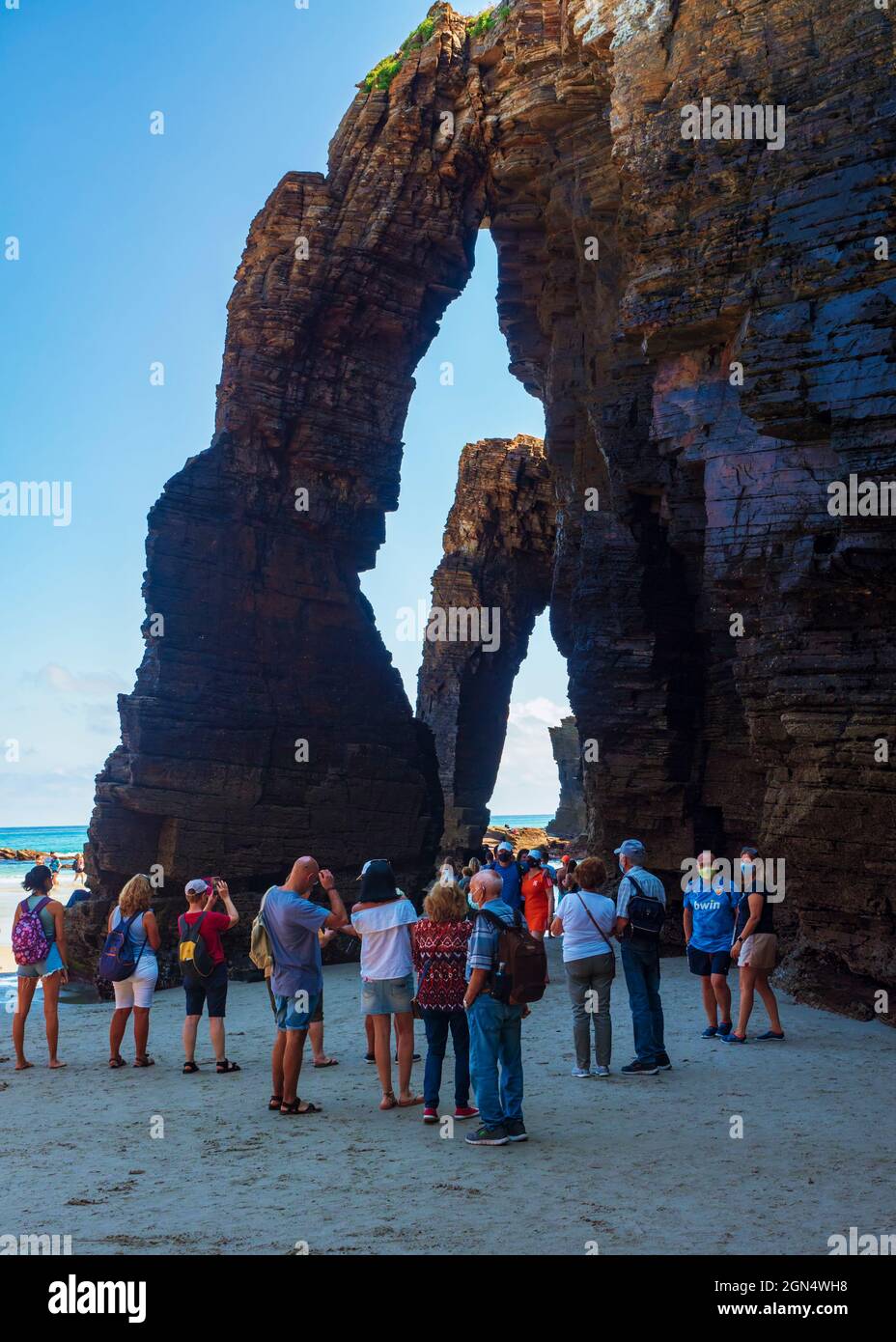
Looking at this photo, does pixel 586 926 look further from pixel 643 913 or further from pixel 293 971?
pixel 293 971

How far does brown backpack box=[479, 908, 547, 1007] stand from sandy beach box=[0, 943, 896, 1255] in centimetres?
113

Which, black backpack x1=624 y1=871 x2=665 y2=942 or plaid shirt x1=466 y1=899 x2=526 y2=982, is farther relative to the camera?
black backpack x1=624 y1=871 x2=665 y2=942

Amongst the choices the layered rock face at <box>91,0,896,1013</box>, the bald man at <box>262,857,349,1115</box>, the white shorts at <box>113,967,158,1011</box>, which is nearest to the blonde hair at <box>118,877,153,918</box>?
the white shorts at <box>113,967,158,1011</box>

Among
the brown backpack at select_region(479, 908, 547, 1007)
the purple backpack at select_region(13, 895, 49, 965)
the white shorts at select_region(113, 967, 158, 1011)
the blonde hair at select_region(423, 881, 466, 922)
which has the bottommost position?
the white shorts at select_region(113, 967, 158, 1011)

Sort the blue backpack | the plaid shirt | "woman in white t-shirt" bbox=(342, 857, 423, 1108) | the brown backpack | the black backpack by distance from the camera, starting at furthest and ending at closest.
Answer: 1. the blue backpack
2. the black backpack
3. "woman in white t-shirt" bbox=(342, 857, 423, 1108)
4. the plaid shirt
5. the brown backpack

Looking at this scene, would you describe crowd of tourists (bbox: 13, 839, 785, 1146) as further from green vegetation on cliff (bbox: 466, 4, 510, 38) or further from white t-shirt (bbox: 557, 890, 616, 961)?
green vegetation on cliff (bbox: 466, 4, 510, 38)

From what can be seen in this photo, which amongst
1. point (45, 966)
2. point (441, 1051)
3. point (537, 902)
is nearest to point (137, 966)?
point (45, 966)

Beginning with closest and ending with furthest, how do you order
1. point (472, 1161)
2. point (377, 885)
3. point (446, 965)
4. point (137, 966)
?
point (472, 1161) < point (446, 965) < point (377, 885) < point (137, 966)

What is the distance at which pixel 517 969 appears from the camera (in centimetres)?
841

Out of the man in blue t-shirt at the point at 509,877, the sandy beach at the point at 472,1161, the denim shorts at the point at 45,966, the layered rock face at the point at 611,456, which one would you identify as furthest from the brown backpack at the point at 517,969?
the man in blue t-shirt at the point at 509,877

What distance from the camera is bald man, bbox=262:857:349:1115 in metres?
9.68

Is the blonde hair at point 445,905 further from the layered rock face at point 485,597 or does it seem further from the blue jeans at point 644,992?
the layered rock face at point 485,597

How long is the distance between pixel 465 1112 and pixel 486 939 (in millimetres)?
1762

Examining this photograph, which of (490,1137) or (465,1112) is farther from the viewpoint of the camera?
(465,1112)
